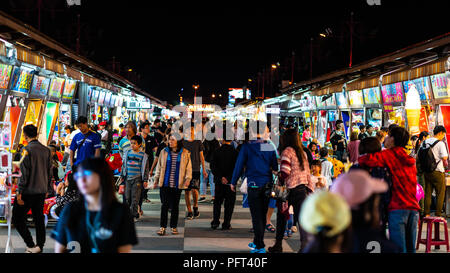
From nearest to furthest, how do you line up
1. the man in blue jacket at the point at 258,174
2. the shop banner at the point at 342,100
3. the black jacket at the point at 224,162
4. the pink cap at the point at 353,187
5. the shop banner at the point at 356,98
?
the pink cap at the point at 353,187
the man in blue jacket at the point at 258,174
the black jacket at the point at 224,162
the shop banner at the point at 356,98
the shop banner at the point at 342,100

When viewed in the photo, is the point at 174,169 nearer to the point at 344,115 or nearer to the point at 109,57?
the point at 344,115

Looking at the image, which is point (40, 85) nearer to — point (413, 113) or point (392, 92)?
point (392, 92)

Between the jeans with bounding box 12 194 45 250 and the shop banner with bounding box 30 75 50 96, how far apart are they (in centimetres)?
930

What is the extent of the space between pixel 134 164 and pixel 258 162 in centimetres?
313

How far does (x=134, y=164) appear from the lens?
1086 centimetres

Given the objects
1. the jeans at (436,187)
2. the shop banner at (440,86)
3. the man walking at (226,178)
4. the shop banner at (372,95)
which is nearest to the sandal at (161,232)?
the man walking at (226,178)

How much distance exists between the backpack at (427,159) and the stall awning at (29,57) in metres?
9.14

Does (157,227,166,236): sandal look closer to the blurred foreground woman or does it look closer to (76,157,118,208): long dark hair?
the blurred foreground woman

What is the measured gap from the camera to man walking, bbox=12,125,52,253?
8.16 meters

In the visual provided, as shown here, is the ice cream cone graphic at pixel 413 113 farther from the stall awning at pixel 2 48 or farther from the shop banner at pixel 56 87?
the shop banner at pixel 56 87

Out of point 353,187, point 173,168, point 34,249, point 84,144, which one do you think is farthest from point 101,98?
point 353,187

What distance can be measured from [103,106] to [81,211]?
1050 inches

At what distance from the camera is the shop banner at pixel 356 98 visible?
2016 cm
